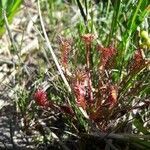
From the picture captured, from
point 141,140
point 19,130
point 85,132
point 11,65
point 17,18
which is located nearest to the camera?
point 141,140

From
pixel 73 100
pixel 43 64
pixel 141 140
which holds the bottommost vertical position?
pixel 141 140

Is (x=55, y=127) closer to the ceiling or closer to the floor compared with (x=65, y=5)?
closer to the floor

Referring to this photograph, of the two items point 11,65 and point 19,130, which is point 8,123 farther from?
point 11,65

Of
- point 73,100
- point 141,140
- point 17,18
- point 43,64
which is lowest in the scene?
point 141,140

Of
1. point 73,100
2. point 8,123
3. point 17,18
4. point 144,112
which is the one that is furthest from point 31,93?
point 17,18

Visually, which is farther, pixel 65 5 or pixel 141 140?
pixel 65 5

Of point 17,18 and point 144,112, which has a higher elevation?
point 17,18

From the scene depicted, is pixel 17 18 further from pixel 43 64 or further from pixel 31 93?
pixel 31 93

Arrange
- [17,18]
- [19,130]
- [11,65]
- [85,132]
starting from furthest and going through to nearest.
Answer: [17,18]
[11,65]
[19,130]
[85,132]

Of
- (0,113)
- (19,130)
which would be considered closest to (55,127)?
(19,130)
